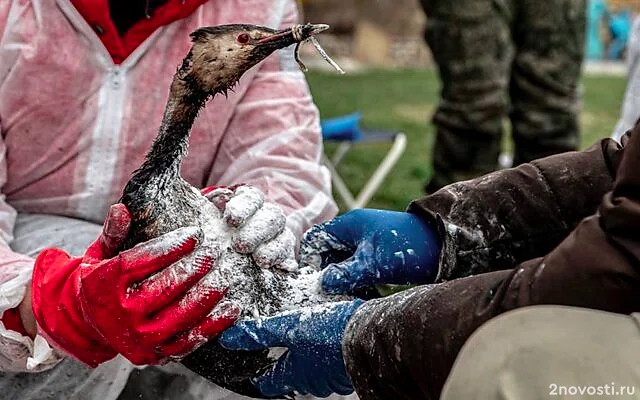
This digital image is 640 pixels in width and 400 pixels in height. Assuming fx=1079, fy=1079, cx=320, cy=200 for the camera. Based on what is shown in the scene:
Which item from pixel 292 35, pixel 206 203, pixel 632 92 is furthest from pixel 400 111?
pixel 292 35

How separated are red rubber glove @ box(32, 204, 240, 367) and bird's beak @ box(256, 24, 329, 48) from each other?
32 centimetres

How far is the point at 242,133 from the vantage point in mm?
2199

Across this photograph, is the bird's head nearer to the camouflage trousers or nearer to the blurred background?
the camouflage trousers

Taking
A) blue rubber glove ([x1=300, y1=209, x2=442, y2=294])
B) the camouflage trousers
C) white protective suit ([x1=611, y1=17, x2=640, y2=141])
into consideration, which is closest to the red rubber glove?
blue rubber glove ([x1=300, y1=209, x2=442, y2=294])

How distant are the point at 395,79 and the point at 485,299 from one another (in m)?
9.84

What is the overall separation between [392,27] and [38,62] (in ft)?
39.7

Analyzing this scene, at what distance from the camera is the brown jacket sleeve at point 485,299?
4.19 ft

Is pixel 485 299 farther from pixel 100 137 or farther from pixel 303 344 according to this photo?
pixel 100 137

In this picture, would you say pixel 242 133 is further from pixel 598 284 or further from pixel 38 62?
pixel 598 284

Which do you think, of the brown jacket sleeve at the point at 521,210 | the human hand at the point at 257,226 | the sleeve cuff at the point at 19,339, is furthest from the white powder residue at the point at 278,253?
the sleeve cuff at the point at 19,339

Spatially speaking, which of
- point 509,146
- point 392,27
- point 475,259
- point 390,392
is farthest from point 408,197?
point 392,27

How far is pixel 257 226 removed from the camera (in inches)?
71.5

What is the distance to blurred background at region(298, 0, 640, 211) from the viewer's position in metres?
5.95

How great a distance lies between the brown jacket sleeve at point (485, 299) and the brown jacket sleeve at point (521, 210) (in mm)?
335
